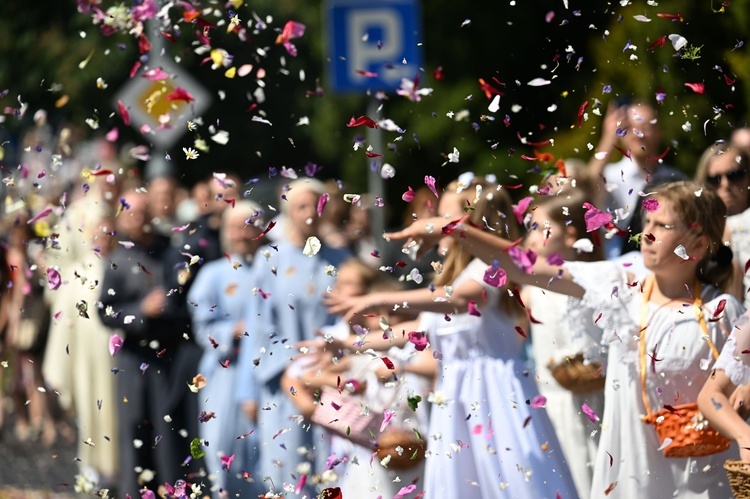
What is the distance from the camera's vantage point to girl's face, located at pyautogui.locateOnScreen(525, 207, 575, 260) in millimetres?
5801

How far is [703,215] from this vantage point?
5.05 meters

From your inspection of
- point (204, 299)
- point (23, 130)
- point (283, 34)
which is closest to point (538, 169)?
point (283, 34)

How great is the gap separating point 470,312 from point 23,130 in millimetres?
3567

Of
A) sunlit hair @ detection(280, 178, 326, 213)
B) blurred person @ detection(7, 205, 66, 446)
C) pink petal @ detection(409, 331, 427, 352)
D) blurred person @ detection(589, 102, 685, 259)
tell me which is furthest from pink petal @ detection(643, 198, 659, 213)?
blurred person @ detection(7, 205, 66, 446)

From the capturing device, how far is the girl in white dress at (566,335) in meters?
5.75

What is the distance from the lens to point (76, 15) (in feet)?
80.4

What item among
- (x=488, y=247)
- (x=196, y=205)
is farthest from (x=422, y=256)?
(x=196, y=205)

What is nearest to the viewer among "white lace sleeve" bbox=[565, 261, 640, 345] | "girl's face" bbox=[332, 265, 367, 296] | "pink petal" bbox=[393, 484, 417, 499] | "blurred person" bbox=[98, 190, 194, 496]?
"white lace sleeve" bbox=[565, 261, 640, 345]

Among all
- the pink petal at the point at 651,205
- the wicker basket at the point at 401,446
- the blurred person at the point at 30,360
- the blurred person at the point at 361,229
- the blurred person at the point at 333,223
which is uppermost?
the pink petal at the point at 651,205

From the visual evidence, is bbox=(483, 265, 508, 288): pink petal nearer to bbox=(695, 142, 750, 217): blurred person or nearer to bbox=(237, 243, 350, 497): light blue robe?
bbox=(695, 142, 750, 217): blurred person

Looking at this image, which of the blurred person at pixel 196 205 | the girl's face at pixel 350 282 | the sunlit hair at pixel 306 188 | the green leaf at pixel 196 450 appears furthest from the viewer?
the blurred person at pixel 196 205

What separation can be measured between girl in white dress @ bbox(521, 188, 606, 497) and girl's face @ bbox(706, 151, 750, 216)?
19.2 inches

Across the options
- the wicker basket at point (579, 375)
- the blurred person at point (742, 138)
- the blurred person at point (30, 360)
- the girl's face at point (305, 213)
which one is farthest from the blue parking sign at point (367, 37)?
the wicker basket at point (579, 375)

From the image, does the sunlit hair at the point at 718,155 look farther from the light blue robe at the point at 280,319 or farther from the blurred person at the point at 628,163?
the light blue robe at the point at 280,319
